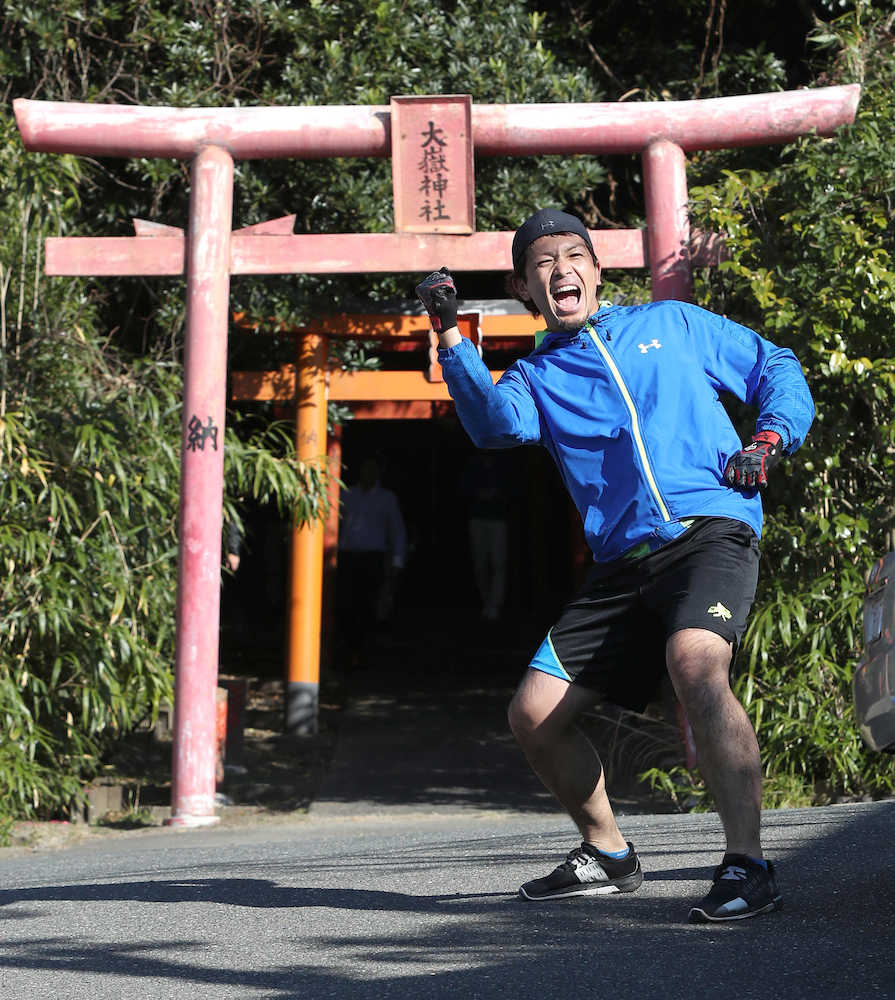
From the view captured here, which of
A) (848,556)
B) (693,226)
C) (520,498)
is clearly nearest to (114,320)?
(693,226)

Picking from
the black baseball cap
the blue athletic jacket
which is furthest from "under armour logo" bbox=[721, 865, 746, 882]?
the black baseball cap

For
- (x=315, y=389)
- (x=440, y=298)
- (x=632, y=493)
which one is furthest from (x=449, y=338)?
(x=315, y=389)

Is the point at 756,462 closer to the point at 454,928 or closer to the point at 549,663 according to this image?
the point at 549,663

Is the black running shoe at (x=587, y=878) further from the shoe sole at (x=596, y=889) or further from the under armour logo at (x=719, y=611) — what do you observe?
the under armour logo at (x=719, y=611)

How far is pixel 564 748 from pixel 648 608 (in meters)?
0.41

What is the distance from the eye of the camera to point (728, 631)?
10.3 feet

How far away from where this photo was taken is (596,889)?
3475mm

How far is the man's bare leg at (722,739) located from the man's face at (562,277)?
88cm

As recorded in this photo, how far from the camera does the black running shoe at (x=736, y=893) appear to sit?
9.85 feet

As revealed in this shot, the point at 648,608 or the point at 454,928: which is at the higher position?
the point at 648,608

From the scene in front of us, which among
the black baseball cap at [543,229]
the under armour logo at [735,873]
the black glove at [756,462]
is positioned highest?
the black baseball cap at [543,229]

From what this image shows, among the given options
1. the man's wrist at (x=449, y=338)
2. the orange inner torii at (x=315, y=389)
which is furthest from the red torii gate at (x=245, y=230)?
the man's wrist at (x=449, y=338)

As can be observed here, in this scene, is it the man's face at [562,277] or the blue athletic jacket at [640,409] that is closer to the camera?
the blue athletic jacket at [640,409]

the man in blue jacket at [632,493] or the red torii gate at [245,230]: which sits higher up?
the red torii gate at [245,230]
